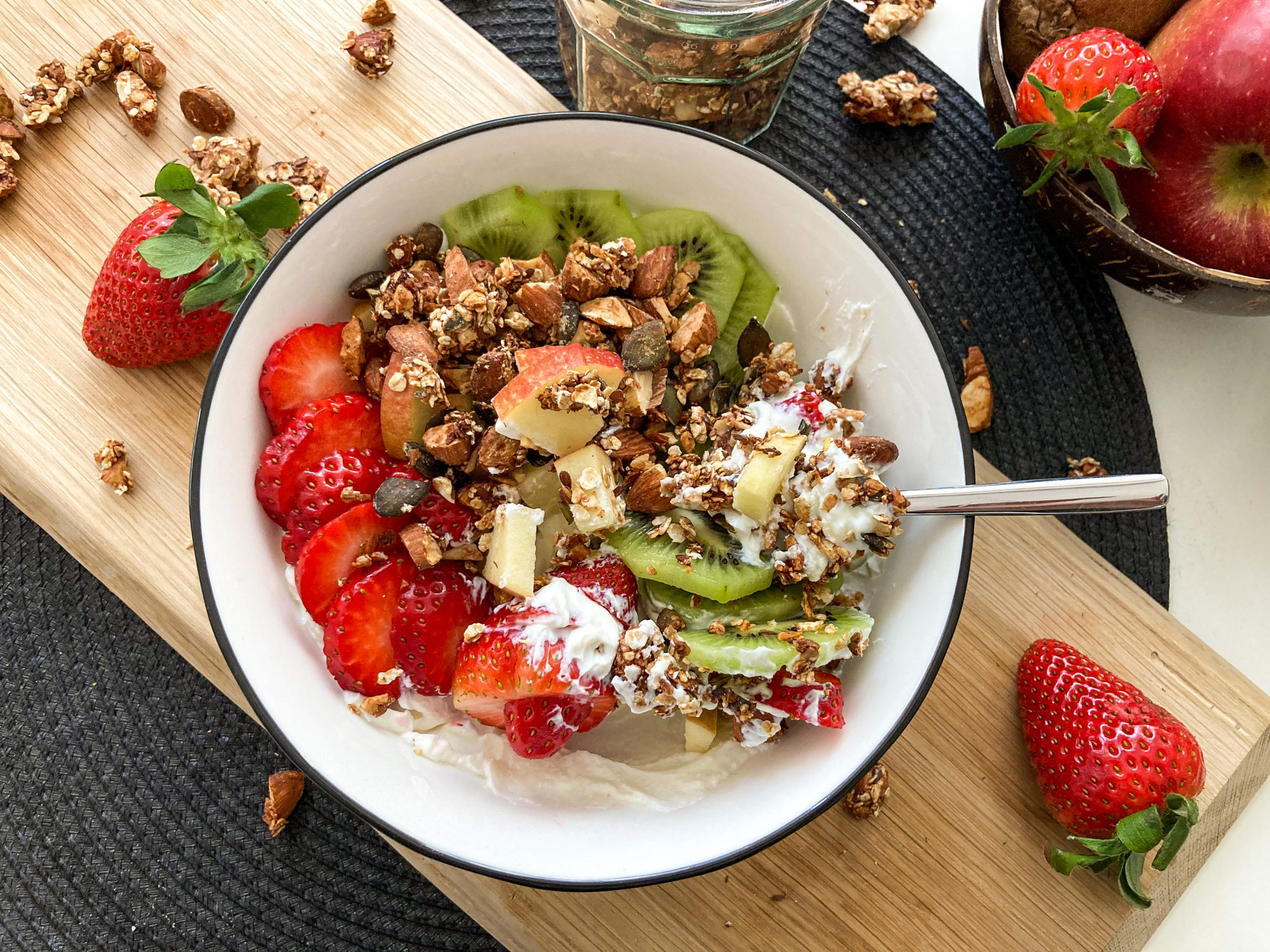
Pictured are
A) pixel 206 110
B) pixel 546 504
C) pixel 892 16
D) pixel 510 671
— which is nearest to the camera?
pixel 510 671

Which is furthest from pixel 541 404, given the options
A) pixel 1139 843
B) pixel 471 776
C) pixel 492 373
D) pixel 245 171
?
pixel 1139 843

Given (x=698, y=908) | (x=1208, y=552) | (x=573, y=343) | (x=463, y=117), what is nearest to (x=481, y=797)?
(x=698, y=908)

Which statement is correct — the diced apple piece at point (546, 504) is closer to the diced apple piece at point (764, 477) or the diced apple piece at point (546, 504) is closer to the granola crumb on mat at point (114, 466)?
the diced apple piece at point (764, 477)

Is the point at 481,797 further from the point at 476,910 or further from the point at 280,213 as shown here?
the point at 280,213

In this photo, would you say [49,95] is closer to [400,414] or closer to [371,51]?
[371,51]

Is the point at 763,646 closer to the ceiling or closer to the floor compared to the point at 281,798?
closer to the ceiling

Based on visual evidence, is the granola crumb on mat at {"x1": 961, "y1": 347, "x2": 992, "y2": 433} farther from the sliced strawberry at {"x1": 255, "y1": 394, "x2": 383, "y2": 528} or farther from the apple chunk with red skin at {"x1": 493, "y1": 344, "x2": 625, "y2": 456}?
the sliced strawberry at {"x1": 255, "y1": 394, "x2": 383, "y2": 528}

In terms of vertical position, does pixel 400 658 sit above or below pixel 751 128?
below

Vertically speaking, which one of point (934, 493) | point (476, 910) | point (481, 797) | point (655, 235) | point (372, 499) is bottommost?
point (476, 910)
